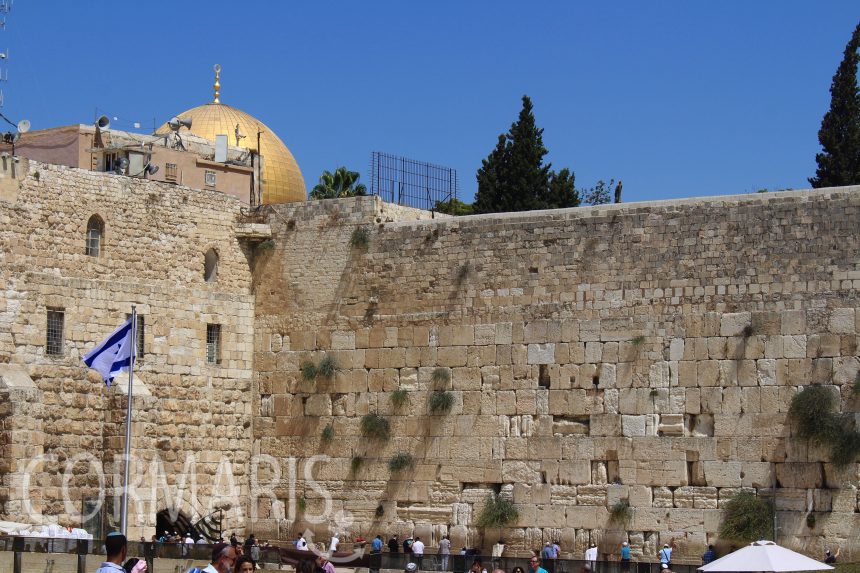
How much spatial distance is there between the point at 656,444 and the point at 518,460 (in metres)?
2.06

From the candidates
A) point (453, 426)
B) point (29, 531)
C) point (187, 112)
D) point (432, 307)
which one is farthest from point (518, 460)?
point (187, 112)

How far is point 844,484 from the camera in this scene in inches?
818

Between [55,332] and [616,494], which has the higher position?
[55,332]

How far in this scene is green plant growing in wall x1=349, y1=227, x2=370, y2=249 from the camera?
81.5 ft

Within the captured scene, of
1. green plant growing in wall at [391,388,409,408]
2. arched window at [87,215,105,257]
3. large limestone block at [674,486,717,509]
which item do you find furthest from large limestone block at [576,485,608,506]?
arched window at [87,215,105,257]

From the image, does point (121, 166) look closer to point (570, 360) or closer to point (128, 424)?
point (128, 424)

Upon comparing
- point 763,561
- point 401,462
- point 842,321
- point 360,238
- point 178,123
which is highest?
point 178,123

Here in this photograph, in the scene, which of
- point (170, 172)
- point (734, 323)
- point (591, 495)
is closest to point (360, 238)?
point (170, 172)

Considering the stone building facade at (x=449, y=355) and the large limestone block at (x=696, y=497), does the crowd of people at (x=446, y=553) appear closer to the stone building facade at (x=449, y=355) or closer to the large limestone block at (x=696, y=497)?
the stone building facade at (x=449, y=355)

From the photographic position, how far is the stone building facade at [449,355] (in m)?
21.5

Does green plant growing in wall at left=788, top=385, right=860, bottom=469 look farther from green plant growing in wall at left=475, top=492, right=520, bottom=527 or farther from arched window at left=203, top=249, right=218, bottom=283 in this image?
arched window at left=203, top=249, right=218, bottom=283

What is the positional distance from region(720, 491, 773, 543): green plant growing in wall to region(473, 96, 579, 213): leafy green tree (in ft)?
38.6

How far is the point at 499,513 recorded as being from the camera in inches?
905

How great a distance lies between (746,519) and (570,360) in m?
3.38
